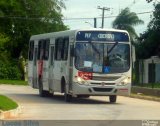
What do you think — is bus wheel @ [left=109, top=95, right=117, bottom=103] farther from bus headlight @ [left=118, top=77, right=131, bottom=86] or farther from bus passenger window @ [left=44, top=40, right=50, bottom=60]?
bus passenger window @ [left=44, top=40, right=50, bottom=60]

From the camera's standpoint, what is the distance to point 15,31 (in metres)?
68.3

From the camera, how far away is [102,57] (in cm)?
2858

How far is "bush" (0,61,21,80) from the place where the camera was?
69.2m

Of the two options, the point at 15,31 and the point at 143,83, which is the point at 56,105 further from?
the point at 15,31

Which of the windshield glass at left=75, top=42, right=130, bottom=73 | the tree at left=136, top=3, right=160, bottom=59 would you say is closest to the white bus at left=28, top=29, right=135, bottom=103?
the windshield glass at left=75, top=42, right=130, bottom=73

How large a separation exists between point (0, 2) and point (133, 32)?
1283 inches

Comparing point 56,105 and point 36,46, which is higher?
point 36,46

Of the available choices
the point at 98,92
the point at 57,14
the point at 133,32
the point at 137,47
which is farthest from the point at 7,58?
the point at 98,92

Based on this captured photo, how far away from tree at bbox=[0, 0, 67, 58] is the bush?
6.76ft

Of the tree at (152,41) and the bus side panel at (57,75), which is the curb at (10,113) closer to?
the bus side panel at (57,75)

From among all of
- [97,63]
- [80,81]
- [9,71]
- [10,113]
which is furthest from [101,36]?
[9,71]

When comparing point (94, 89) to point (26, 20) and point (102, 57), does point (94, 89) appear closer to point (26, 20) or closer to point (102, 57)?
point (102, 57)

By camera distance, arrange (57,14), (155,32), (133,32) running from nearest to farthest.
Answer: (155,32) < (57,14) < (133,32)

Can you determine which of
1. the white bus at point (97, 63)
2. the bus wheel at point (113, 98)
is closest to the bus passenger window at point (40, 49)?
the white bus at point (97, 63)
